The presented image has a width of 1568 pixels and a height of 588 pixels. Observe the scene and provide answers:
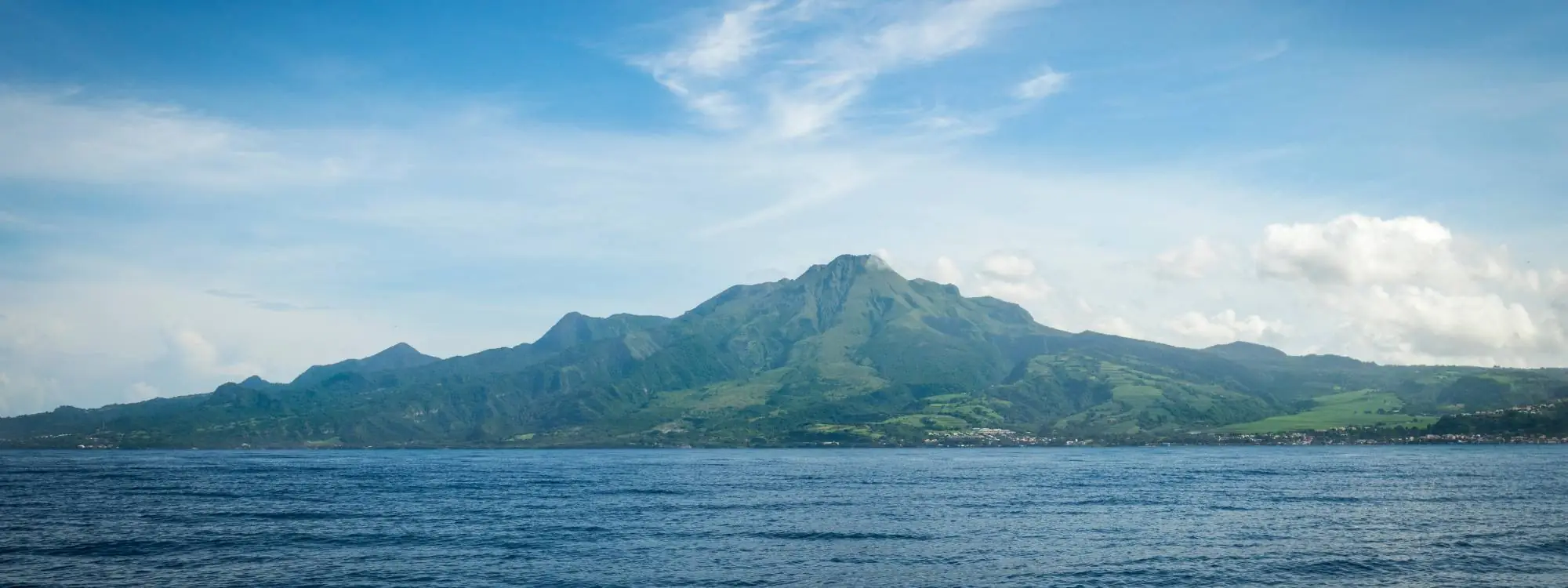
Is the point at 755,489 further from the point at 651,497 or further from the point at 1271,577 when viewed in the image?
the point at 1271,577

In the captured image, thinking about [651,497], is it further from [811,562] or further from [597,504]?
[811,562]

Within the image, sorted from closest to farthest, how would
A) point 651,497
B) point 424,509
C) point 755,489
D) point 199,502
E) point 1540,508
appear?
point 1540,508 < point 424,509 < point 199,502 < point 651,497 < point 755,489

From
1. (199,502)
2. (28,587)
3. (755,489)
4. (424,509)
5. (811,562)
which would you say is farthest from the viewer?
(755,489)

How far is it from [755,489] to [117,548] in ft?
343

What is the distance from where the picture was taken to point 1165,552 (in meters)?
95.9

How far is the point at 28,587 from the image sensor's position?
77375 mm

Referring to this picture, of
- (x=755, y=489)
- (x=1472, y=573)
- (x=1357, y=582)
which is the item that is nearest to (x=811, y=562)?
(x=1357, y=582)

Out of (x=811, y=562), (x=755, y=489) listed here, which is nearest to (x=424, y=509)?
(x=755, y=489)

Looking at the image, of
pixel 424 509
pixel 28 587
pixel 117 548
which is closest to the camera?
pixel 28 587

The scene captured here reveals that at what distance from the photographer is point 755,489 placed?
184375mm

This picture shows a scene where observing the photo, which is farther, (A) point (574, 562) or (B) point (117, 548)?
(B) point (117, 548)

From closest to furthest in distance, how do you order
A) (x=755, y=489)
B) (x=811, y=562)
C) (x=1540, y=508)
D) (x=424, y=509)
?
(x=811, y=562) → (x=1540, y=508) → (x=424, y=509) → (x=755, y=489)

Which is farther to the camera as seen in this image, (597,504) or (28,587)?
(597,504)

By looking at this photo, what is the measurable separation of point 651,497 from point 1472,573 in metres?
113
